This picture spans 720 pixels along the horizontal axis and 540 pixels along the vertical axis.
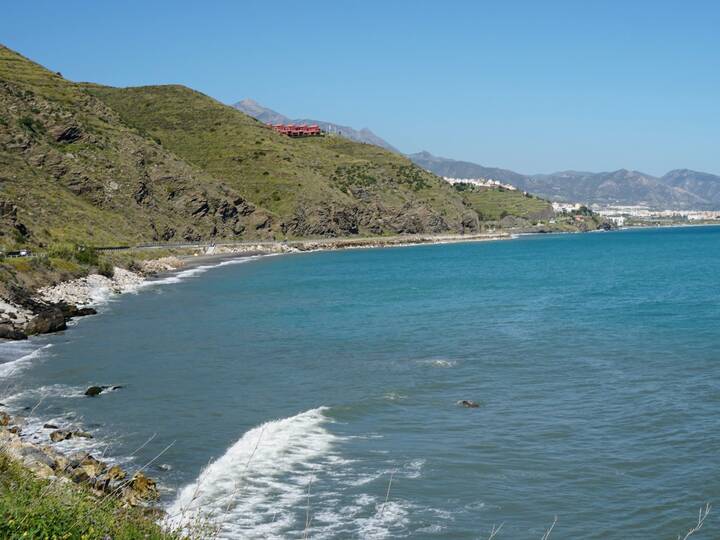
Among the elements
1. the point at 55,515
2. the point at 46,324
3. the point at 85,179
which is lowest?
the point at 46,324

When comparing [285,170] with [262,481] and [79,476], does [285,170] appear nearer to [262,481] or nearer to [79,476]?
[262,481]

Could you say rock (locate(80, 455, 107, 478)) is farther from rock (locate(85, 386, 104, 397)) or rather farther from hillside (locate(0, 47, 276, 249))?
hillside (locate(0, 47, 276, 249))

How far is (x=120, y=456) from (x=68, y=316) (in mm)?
26264

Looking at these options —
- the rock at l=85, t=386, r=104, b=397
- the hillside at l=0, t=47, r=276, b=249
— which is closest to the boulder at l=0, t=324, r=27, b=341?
the rock at l=85, t=386, r=104, b=397

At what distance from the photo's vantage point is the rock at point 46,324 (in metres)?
35.1

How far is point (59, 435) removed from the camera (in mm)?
17562

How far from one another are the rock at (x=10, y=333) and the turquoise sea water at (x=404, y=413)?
4.93 ft

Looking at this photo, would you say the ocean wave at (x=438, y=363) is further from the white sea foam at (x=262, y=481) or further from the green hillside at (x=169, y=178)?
the green hillside at (x=169, y=178)

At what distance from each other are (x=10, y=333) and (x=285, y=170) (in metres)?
124

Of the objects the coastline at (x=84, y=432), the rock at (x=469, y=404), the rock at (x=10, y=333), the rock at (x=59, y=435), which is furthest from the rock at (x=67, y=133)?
the rock at (x=469, y=404)

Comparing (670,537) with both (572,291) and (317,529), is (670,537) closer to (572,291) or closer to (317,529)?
(317,529)

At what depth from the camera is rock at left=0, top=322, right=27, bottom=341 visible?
1294 inches

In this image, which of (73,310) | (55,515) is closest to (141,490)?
(55,515)

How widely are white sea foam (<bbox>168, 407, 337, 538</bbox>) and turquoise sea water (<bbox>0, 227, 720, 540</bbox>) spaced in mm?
57
